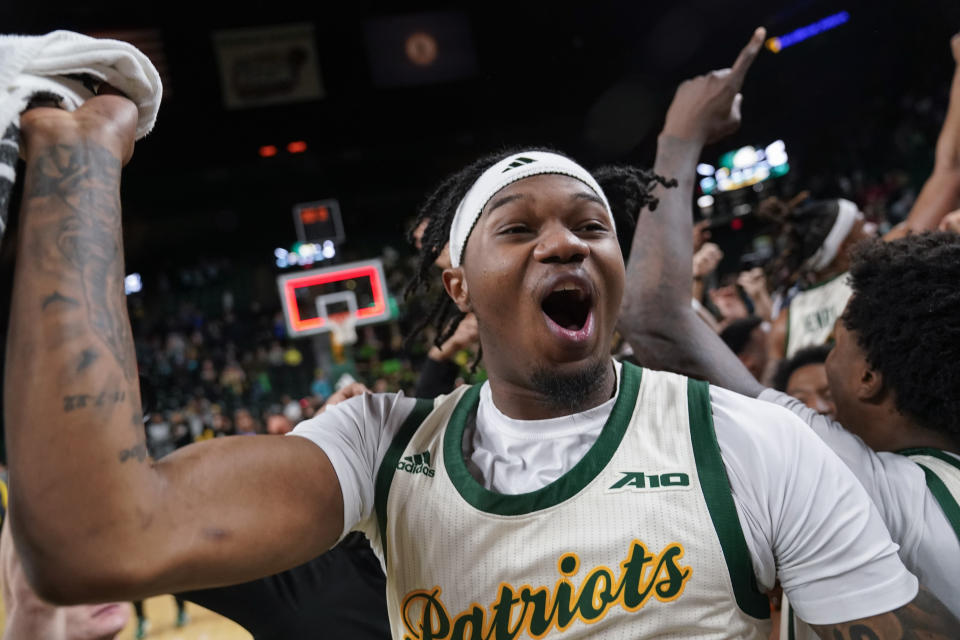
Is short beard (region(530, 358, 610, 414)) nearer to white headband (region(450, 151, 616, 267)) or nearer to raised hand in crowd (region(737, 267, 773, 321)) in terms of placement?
white headband (region(450, 151, 616, 267))

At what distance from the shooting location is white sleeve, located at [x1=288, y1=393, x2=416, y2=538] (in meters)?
1.30

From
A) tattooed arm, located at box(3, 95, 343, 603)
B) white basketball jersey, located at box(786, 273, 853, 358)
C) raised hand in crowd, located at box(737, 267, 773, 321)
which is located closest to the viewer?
tattooed arm, located at box(3, 95, 343, 603)

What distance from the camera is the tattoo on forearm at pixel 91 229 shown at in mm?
931

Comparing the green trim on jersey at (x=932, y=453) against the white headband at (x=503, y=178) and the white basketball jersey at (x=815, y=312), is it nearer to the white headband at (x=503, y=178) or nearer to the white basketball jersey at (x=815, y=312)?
the white headband at (x=503, y=178)

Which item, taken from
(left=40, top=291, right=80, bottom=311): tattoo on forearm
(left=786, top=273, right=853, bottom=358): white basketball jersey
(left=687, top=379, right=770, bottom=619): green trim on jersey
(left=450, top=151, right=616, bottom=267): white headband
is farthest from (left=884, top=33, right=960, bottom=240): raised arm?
(left=40, top=291, right=80, bottom=311): tattoo on forearm

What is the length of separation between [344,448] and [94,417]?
513 millimetres

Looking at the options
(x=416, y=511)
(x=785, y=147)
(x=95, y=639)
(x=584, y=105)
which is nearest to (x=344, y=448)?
(x=416, y=511)

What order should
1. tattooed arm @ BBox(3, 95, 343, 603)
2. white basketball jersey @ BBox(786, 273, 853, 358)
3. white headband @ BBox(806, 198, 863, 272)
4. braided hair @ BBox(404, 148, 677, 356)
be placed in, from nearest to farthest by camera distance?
tattooed arm @ BBox(3, 95, 343, 603) < braided hair @ BBox(404, 148, 677, 356) < white basketball jersey @ BBox(786, 273, 853, 358) < white headband @ BBox(806, 198, 863, 272)

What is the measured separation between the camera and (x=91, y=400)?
897 mm

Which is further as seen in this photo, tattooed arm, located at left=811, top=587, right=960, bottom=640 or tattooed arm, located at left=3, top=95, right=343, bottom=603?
tattooed arm, located at left=811, top=587, right=960, bottom=640

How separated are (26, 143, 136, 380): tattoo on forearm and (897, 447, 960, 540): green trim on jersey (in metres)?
1.42

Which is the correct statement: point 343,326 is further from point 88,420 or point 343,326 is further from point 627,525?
point 88,420

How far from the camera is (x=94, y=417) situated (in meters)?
0.89

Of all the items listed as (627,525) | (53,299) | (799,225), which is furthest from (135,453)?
(799,225)
